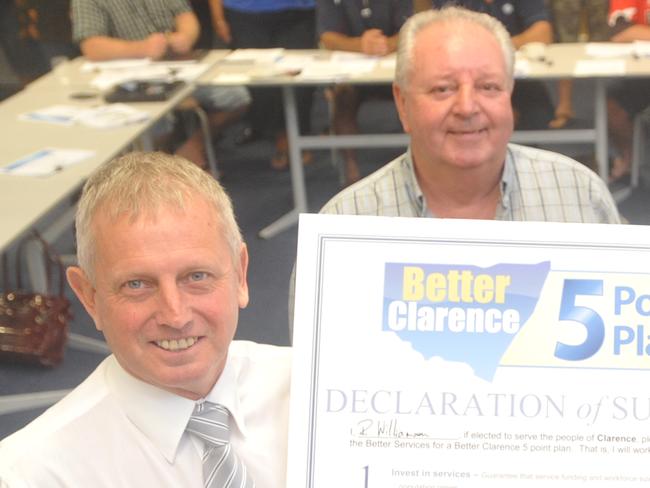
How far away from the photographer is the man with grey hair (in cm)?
245

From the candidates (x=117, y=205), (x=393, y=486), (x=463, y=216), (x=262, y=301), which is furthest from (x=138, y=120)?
(x=393, y=486)

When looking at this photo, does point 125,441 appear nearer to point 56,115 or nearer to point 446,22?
point 446,22

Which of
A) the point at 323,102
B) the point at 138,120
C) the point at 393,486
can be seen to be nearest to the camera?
the point at 393,486

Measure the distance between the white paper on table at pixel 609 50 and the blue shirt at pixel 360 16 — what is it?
988 millimetres

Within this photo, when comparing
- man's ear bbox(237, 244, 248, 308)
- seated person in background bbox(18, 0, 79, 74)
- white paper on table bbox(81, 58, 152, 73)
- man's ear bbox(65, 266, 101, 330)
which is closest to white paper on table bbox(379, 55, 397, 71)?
white paper on table bbox(81, 58, 152, 73)

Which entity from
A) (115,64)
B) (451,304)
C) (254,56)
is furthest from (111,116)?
(451,304)

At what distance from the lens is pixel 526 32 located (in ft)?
16.7

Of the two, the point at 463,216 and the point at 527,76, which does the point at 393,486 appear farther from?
the point at 527,76

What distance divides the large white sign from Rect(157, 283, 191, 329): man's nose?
0.57 feet

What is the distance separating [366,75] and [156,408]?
141 inches

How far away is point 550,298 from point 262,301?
3.44 m

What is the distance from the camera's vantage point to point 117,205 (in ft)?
4.36

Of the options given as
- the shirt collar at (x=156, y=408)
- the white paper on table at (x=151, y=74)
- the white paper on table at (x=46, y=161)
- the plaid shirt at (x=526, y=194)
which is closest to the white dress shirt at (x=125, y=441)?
the shirt collar at (x=156, y=408)

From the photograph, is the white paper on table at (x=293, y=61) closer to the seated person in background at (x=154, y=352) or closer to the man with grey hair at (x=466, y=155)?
the man with grey hair at (x=466, y=155)
